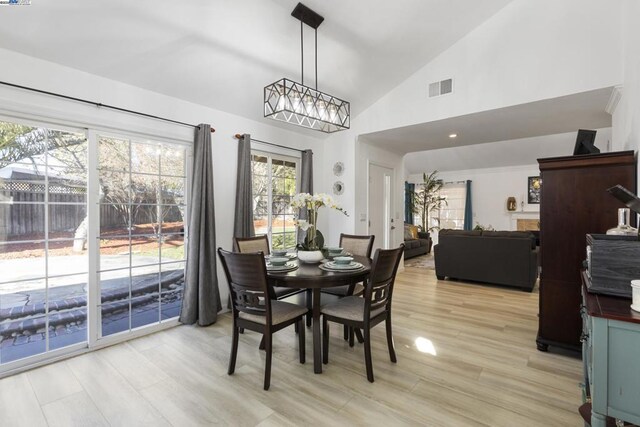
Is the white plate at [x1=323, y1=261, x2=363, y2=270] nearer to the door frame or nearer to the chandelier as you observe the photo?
the chandelier

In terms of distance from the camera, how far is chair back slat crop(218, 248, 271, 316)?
2037 mm

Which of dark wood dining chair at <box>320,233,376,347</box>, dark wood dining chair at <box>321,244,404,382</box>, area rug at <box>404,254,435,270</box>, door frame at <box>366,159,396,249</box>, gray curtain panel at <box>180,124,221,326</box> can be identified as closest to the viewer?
dark wood dining chair at <box>321,244,404,382</box>

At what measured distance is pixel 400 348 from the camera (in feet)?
8.72

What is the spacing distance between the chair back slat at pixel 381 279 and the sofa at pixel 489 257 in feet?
10.0

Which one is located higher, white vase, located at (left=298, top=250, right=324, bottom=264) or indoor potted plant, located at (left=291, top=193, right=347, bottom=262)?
indoor potted plant, located at (left=291, top=193, right=347, bottom=262)

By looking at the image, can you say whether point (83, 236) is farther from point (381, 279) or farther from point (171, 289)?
point (381, 279)

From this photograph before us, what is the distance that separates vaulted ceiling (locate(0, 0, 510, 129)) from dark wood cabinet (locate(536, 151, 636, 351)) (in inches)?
74.8

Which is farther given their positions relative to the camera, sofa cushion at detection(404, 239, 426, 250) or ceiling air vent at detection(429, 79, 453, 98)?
sofa cushion at detection(404, 239, 426, 250)

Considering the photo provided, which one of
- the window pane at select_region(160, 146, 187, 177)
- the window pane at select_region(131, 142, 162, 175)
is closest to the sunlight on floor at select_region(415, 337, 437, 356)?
the window pane at select_region(160, 146, 187, 177)

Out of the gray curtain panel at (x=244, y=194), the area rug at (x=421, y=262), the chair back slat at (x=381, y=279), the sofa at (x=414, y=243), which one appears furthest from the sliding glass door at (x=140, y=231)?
the sofa at (x=414, y=243)

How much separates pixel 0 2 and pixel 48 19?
1.01 ft

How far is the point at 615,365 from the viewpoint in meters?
1.18

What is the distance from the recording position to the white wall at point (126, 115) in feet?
7.43

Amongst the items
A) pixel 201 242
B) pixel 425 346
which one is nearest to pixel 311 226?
pixel 201 242
